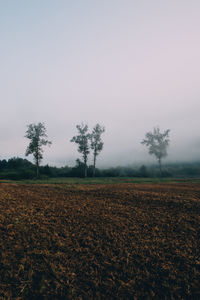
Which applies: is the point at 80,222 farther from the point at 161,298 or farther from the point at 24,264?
the point at 161,298

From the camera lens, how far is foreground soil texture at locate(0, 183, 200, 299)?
3.67 meters

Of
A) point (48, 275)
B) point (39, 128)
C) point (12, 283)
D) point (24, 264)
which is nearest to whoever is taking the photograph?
point (12, 283)

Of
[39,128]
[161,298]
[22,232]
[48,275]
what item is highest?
[39,128]

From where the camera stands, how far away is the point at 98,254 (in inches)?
189

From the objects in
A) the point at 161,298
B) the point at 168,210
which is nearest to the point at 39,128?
the point at 168,210

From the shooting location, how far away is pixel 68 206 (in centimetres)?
875

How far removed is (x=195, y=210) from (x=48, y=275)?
822 centimetres

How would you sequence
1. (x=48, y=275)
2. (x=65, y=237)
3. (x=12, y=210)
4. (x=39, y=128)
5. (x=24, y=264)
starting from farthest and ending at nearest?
(x=39, y=128) → (x=12, y=210) → (x=65, y=237) → (x=24, y=264) → (x=48, y=275)

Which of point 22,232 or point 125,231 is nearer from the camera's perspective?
point 22,232

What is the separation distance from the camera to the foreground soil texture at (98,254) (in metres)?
3.67

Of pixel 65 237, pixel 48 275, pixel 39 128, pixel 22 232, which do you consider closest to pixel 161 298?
pixel 48 275

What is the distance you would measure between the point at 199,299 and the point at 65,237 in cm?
423

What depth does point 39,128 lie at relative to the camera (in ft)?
146

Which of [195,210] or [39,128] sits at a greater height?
[39,128]
